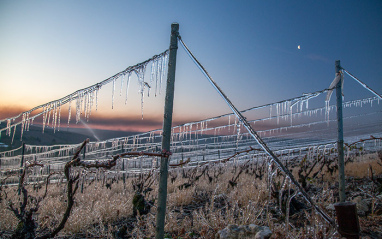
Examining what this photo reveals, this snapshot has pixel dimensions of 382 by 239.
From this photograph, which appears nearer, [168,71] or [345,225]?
[168,71]

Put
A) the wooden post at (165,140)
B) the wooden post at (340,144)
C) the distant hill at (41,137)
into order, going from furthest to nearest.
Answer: the distant hill at (41,137), the wooden post at (340,144), the wooden post at (165,140)

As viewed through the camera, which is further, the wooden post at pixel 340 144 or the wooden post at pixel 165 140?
the wooden post at pixel 340 144

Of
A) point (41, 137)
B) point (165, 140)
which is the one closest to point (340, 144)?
point (165, 140)

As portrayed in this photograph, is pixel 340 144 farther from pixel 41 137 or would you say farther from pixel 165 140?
pixel 41 137

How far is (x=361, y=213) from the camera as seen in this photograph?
14.3 feet

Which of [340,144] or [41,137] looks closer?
[340,144]

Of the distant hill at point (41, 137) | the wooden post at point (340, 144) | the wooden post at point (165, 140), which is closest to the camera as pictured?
the wooden post at point (165, 140)

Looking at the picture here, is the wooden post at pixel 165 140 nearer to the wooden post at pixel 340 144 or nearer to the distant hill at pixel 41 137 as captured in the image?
the wooden post at pixel 340 144

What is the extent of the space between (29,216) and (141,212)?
2310 millimetres

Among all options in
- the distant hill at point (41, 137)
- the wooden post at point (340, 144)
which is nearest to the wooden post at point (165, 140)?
the wooden post at point (340, 144)

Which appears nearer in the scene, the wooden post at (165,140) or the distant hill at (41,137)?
the wooden post at (165,140)

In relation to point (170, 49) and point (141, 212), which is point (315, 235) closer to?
point (170, 49)

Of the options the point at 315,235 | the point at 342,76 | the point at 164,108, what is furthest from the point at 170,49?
the point at 342,76

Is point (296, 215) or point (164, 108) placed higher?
point (164, 108)
